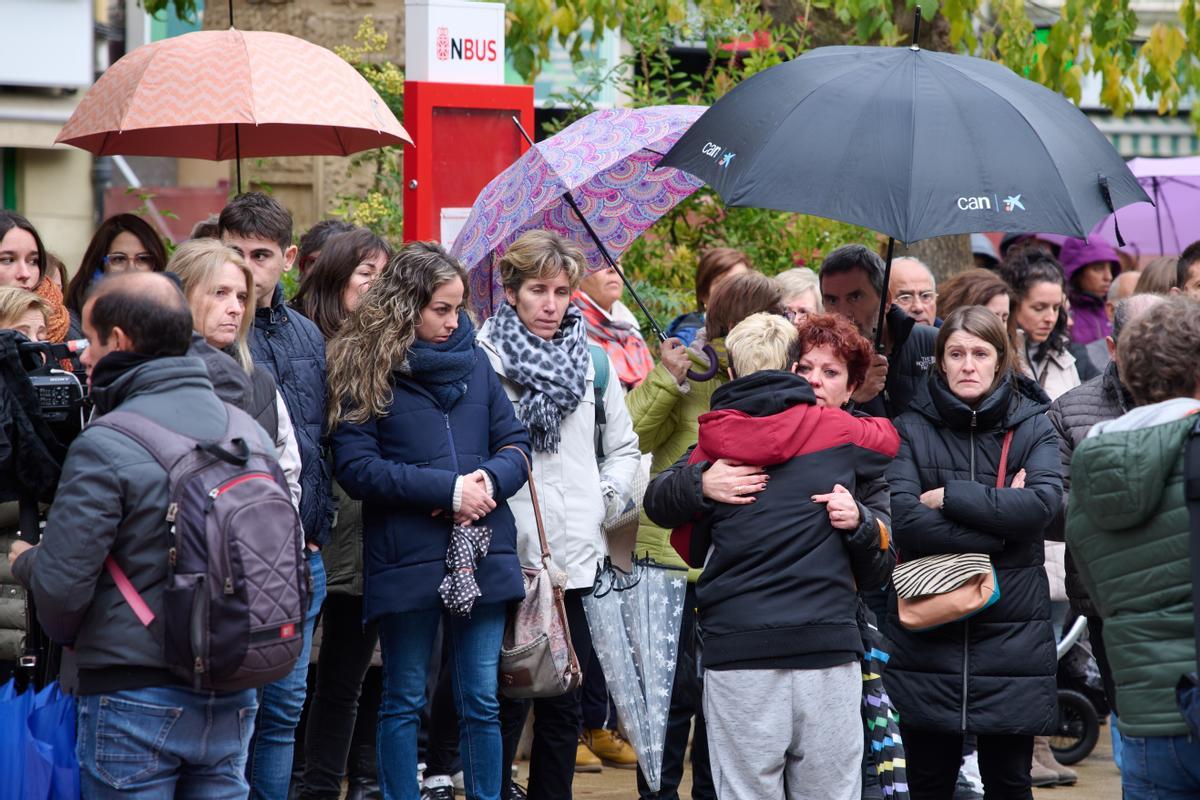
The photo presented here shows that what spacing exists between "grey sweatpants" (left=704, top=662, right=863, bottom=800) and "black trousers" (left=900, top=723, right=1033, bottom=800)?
783mm

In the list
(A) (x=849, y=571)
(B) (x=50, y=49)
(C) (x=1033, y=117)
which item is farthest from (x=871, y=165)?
(B) (x=50, y=49)

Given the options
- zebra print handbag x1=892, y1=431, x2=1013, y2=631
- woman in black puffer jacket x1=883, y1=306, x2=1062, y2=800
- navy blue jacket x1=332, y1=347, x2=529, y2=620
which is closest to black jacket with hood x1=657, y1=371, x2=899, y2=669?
zebra print handbag x1=892, y1=431, x2=1013, y2=631

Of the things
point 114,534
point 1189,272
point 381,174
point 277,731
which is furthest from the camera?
point 381,174

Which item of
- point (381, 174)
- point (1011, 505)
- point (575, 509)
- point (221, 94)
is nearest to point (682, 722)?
point (575, 509)

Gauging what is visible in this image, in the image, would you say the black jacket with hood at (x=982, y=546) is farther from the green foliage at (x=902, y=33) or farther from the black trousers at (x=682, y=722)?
the green foliage at (x=902, y=33)

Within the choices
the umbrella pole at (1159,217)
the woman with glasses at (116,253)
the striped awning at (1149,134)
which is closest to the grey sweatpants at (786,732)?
the woman with glasses at (116,253)

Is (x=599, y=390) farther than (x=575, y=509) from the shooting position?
Yes

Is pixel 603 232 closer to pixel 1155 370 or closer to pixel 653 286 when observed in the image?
pixel 653 286

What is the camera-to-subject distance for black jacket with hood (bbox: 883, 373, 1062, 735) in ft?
18.4

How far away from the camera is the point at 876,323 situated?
21.2 feet

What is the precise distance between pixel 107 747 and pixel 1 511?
147 cm

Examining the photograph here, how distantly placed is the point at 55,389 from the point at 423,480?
47.8 inches

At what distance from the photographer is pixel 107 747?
4145 mm

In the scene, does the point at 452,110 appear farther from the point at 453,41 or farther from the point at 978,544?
the point at 978,544
